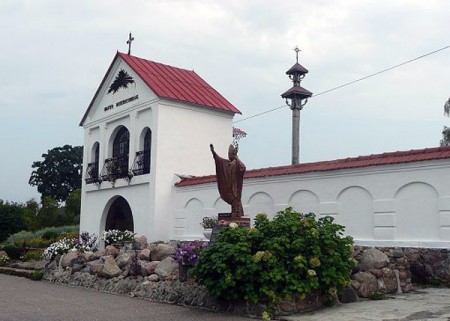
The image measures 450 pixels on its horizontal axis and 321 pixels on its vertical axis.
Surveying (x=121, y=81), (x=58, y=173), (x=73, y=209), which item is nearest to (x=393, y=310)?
(x=121, y=81)

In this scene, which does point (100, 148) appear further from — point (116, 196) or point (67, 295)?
point (67, 295)

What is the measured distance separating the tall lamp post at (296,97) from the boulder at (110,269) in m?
14.3

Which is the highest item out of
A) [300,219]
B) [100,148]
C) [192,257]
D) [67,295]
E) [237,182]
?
[100,148]

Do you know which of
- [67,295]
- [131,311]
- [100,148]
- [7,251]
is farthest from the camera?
[100,148]

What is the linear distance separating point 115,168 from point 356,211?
11836mm

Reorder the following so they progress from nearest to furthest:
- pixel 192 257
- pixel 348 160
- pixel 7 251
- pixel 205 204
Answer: pixel 192 257 → pixel 348 160 → pixel 205 204 → pixel 7 251

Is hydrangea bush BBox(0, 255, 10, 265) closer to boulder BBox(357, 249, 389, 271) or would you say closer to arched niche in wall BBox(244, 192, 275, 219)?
arched niche in wall BBox(244, 192, 275, 219)

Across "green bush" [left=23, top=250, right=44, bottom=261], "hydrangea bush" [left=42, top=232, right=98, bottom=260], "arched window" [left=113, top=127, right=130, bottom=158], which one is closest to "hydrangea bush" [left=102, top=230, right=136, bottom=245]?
"hydrangea bush" [left=42, top=232, right=98, bottom=260]

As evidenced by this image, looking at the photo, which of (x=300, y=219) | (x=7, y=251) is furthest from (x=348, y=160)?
(x=7, y=251)

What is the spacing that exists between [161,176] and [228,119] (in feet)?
13.8

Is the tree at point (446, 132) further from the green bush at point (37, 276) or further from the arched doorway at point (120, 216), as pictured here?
the green bush at point (37, 276)

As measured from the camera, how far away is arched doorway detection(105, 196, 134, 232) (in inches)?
928

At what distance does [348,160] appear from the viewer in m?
15.4

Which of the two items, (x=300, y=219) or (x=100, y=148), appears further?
(x=100, y=148)
